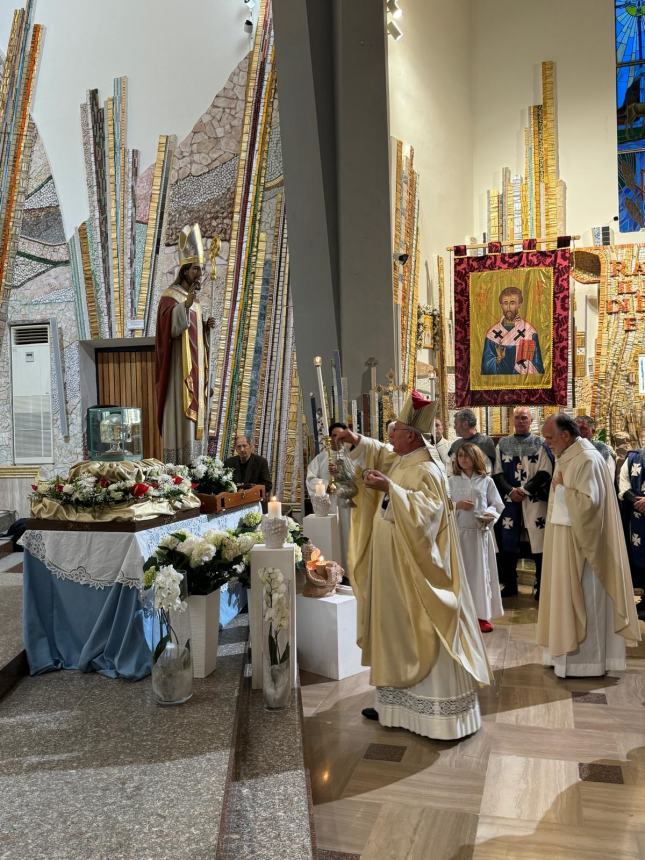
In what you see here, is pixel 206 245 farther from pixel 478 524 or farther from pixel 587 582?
pixel 587 582

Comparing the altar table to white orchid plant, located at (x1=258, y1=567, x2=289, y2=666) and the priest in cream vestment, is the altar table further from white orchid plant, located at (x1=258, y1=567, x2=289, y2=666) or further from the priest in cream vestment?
the priest in cream vestment

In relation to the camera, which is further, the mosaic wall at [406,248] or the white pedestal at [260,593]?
the mosaic wall at [406,248]

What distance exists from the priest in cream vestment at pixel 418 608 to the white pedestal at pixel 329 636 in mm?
744

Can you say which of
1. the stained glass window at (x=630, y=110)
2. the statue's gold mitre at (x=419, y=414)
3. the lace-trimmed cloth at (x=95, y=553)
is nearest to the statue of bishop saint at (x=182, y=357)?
the lace-trimmed cloth at (x=95, y=553)

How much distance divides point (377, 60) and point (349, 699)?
493 cm

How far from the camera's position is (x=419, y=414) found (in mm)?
4500

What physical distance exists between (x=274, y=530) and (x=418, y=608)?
949 mm

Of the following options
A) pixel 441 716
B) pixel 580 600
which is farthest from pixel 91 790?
pixel 580 600

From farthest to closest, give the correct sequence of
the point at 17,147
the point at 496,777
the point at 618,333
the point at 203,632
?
the point at 618,333 < the point at 17,147 < the point at 203,632 < the point at 496,777

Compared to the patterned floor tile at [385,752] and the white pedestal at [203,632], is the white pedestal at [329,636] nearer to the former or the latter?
the white pedestal at [203,632]

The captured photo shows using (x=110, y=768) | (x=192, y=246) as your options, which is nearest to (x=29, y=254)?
(x=192, y=246)

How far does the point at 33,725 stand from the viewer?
3777mm

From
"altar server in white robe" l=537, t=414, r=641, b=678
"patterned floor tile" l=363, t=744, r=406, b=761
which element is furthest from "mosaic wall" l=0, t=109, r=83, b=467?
"patterned floor tile" l=363, t=744, r=406, b=761

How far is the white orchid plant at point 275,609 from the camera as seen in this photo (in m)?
4.14
